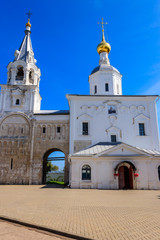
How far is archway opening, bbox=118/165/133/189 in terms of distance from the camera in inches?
775

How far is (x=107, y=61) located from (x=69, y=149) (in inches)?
639

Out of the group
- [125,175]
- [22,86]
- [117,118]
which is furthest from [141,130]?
[22,86]

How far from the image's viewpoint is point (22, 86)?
1062 inches

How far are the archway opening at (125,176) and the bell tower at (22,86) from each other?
14295 millimetres

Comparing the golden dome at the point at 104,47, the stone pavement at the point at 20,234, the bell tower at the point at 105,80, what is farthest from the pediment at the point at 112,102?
the stone pavement at the point at 20,234

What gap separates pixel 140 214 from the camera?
7207 mm

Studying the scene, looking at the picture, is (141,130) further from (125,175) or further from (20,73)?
(20,73)

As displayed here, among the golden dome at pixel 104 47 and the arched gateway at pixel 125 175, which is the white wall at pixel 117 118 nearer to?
the arched gateway at pixel 125 175

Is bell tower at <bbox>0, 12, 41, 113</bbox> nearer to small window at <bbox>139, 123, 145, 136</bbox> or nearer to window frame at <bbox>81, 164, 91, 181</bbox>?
window frame at <bbox>81, 164, 91, 181</bbox>

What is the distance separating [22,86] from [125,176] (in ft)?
60.3

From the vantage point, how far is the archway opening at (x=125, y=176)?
19.7 meters

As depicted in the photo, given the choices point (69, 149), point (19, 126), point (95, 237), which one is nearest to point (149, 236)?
point (95, 237)

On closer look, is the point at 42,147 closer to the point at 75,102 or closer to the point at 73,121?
the point at 73,121

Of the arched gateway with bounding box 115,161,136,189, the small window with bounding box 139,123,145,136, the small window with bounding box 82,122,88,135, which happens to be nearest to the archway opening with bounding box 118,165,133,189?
the arched gateway with bounding box 115,161,136,189
